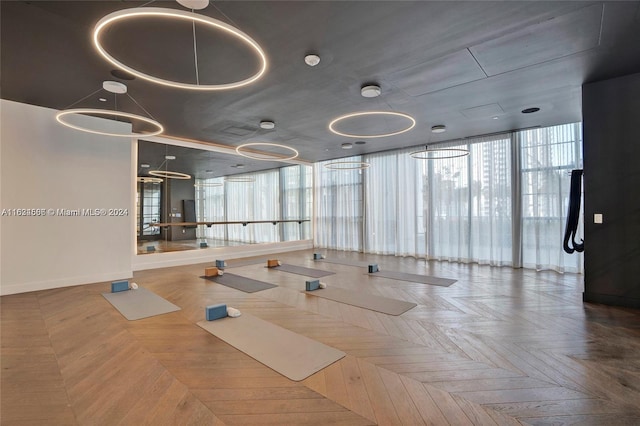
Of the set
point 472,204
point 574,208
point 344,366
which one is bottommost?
point 344,366

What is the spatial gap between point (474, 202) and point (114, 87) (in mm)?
7144

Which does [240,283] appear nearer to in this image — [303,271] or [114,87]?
[303,271]

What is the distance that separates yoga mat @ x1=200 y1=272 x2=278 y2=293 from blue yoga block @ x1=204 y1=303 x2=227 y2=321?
1141 mm

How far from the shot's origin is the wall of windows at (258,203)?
7871 mm

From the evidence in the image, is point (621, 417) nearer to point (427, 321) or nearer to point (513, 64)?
point (427, 321)

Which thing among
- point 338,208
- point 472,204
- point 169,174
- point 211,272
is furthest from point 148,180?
point 472,204

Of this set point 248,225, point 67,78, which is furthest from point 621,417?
point 248,225

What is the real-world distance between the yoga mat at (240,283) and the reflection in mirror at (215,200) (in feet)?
7.17

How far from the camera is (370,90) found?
4.08m

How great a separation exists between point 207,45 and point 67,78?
223 cm

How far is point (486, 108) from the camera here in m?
5.05

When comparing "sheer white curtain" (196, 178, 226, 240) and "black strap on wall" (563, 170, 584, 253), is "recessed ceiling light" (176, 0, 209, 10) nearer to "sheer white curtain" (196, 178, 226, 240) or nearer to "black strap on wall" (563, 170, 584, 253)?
"black strap on wall" (563, 170, 584, 253)

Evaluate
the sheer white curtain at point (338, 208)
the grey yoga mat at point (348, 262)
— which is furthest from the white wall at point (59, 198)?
the sheer white curtain at point (338, 208)

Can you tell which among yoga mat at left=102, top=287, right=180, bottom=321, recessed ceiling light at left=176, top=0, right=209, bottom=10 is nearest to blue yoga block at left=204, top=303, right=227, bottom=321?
yoga mat at left=102, top=287, right=180, bottom=321
